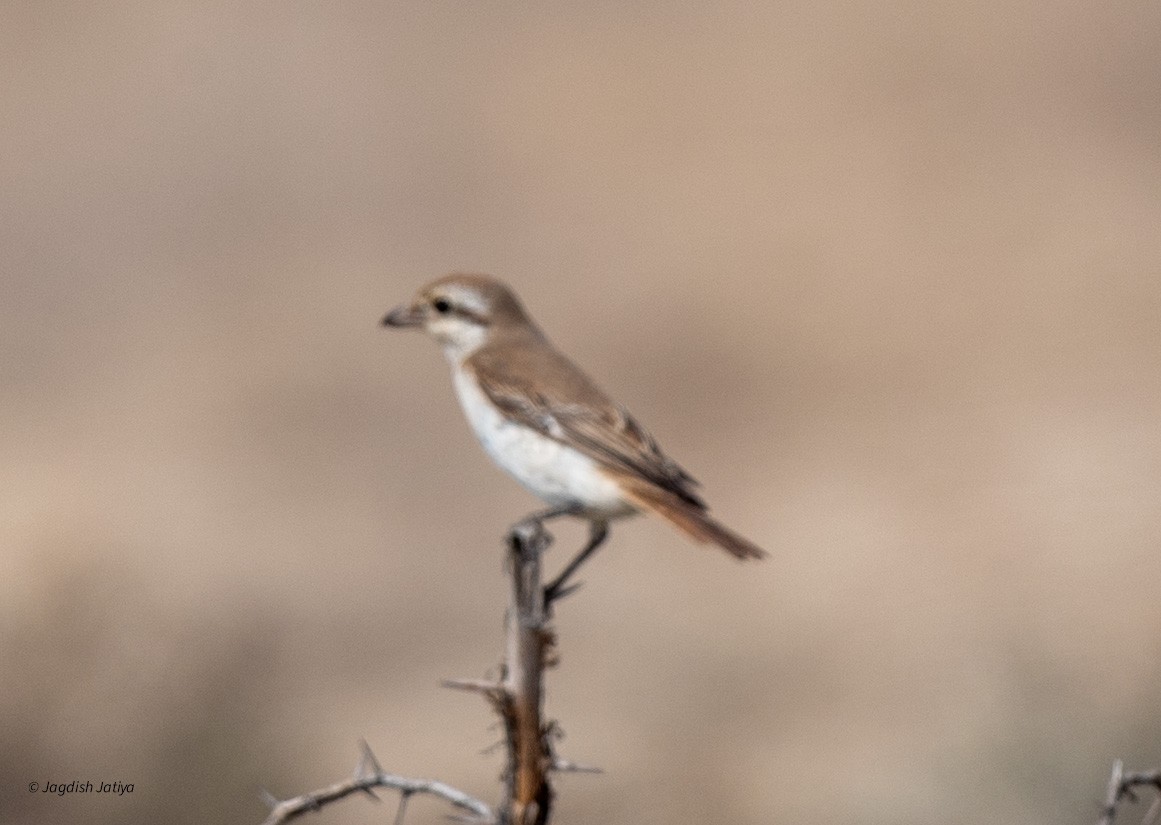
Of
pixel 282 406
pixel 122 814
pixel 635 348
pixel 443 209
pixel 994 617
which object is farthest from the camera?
pixel 443 209

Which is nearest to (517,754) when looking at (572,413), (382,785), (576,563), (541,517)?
(382,785)

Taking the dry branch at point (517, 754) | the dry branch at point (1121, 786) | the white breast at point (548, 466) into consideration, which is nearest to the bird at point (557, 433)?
the white breast at point (548, 466)

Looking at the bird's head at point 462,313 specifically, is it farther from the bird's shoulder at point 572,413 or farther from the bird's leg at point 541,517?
the bird's leg at point 541,517

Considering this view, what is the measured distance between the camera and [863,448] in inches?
594

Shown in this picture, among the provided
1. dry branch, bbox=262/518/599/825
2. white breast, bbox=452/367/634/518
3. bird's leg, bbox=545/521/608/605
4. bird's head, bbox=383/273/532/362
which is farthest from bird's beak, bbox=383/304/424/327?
dry branch, bbox=262/518/599/825

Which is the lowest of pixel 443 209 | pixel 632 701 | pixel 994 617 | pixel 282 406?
pixel 632 701

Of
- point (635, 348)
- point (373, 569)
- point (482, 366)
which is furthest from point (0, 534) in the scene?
point (482, 366)

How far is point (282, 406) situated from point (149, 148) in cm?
406

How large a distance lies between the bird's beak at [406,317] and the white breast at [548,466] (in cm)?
40

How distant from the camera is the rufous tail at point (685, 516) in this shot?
4.84 m

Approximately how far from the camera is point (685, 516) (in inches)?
199

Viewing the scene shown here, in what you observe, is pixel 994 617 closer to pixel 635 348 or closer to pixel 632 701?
pixel 632 701

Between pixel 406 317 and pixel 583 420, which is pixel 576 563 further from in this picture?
pixel 406 317

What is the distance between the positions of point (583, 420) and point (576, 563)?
477 millimetres
